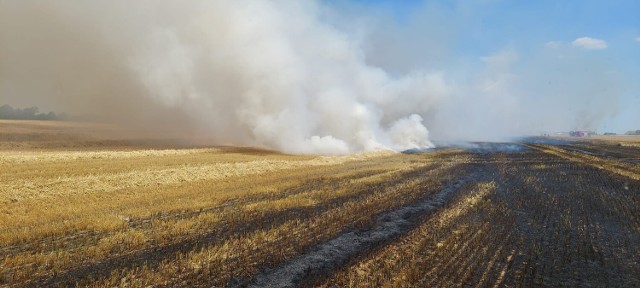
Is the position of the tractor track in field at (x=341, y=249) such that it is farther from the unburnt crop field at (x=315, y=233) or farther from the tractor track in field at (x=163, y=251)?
the tractor track in field at (x=163, y=251)

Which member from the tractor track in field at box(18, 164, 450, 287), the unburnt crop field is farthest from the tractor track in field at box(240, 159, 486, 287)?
the tractor track in field at box(18, 164, 450, 287)

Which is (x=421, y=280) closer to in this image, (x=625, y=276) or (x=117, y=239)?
(x=625, y=276)

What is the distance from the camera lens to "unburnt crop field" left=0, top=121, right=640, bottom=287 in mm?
6387

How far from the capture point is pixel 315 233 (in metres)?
8.93

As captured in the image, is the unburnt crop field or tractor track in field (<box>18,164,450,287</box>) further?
the unburnt crop field

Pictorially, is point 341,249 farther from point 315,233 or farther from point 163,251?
point 163,251

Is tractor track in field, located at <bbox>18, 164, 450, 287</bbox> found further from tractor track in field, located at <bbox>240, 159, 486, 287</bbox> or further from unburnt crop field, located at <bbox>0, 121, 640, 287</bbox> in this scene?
tractor track in field, located at <bbox>240, 159, 486, 287</bbox>

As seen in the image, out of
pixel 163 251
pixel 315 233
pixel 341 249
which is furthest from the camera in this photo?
pixel 315 233

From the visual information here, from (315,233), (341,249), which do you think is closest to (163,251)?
(315,233)

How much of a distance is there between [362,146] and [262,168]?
69.3 ft

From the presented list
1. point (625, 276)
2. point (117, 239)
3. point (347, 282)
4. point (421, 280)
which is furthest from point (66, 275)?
point (625, 276)

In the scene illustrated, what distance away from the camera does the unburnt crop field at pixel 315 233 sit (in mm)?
6387

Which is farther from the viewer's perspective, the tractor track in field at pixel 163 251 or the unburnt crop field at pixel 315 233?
the unburnt crop field at pixel 315 233

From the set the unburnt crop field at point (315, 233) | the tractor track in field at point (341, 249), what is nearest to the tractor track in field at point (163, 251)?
the unburnt crop field at point (315, 233)
